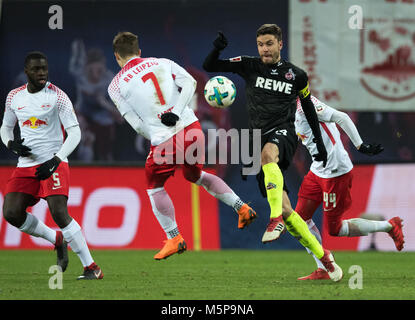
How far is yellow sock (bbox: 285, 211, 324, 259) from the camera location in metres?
7.41

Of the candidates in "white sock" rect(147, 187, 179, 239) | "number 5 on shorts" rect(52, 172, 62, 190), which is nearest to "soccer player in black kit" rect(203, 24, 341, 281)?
"white sock" rect(147, 187, 179, 239)

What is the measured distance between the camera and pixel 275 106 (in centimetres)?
754

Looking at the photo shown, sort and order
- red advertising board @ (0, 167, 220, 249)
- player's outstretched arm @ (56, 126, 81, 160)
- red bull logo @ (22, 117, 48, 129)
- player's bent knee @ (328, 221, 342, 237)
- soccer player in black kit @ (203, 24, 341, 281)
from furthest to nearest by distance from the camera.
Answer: red advertising board @ (0, 167, 220, 249)
player's bent knee @ (328, 221, 342, 237)
red bull logo @ (22, 117, 48, 129)
player's outstretched arm @ (56, 126, 81, 160)
soccer player in black kit @ (203, 24, 341, 281)

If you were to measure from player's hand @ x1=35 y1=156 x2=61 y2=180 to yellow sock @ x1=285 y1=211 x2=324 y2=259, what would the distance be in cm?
218

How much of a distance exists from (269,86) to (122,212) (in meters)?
5.59

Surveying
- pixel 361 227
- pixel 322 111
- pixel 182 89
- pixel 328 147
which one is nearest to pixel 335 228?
pixel 361 227

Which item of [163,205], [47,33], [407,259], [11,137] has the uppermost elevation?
[47,33]

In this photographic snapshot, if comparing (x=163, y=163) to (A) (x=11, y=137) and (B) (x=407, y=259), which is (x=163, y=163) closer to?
(A) (x=11, y=137)

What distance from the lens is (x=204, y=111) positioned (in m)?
15.5

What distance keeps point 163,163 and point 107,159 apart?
834 cm

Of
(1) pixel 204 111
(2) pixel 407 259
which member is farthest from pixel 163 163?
(1) pixel 204 111

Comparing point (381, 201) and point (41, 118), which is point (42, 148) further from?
point (381, 201)

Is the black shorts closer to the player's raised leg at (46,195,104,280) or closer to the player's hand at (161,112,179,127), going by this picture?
the player's hand at (161,112,179,127)

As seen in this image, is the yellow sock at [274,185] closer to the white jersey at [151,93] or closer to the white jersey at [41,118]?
the white jersey at [151,93]
